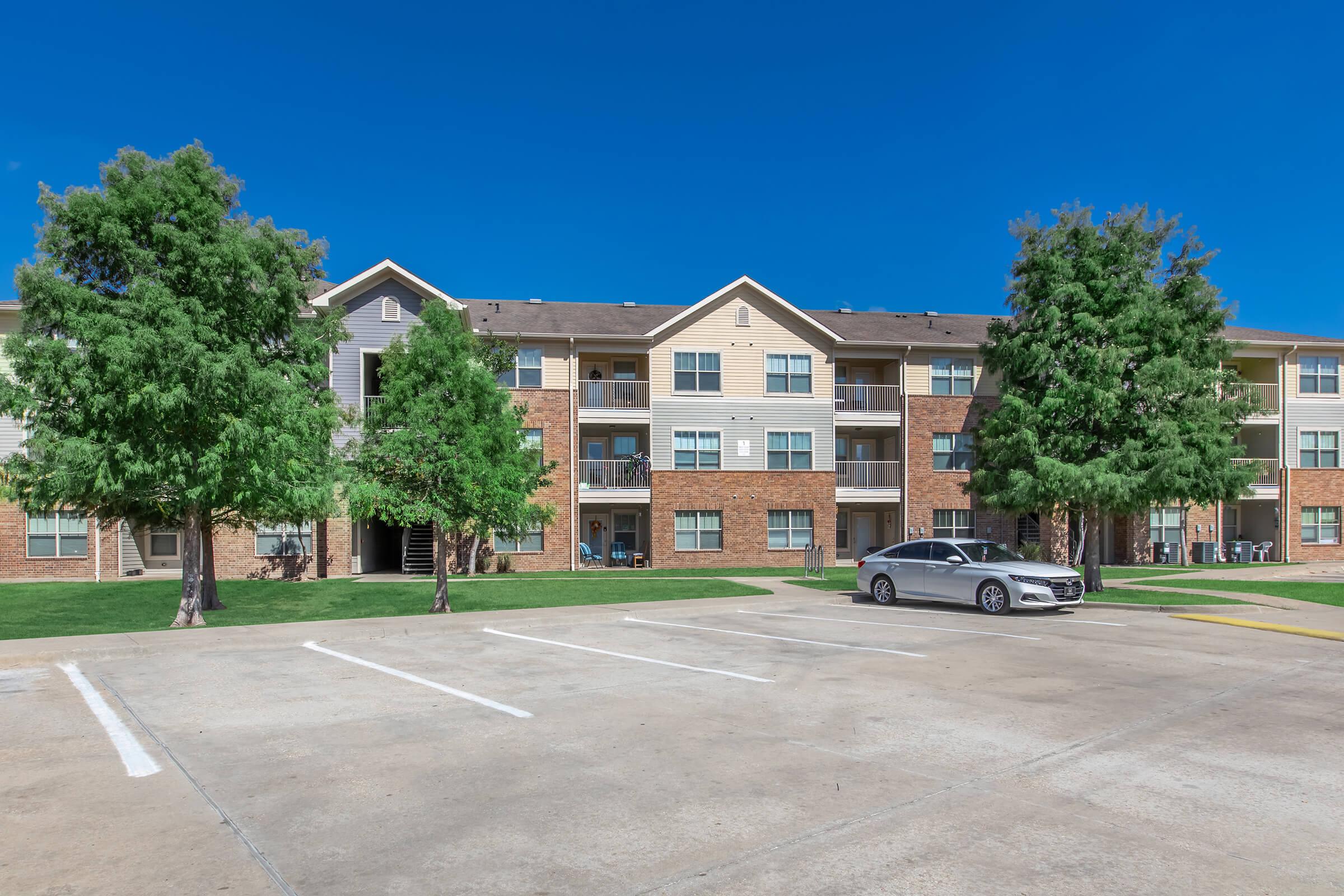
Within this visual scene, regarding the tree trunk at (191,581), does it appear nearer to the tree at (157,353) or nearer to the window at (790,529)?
the tree at (157,353)

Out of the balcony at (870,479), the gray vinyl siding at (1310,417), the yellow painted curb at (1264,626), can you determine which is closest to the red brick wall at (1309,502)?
the gray vinyl siding at (1310,417)

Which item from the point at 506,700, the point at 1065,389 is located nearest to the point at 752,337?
the point at 1065,389

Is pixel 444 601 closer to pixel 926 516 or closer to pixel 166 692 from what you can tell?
pixel 166 692

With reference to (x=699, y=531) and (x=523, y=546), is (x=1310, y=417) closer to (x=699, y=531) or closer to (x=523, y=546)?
(x=699, y=531)

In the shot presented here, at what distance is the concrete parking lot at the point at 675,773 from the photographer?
14.4 ft

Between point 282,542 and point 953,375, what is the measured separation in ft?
81.5

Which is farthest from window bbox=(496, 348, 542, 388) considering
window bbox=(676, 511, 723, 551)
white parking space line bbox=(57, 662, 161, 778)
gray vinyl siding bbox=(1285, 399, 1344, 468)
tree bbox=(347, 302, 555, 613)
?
gray vinyl siding bbox=(1285, 399, 1344, 468)

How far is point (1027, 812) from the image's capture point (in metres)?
5.23

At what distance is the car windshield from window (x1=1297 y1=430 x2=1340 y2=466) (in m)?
25.1

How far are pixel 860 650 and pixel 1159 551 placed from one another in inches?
1105

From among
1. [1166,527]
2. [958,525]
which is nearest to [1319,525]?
[1166,527]

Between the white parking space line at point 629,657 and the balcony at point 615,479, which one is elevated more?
the balcony at point 615,479

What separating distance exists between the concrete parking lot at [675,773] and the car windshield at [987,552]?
524cm

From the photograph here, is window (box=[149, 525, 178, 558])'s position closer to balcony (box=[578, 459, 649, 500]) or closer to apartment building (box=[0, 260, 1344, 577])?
apartment building (box=[0, 260, 1344, 577])
